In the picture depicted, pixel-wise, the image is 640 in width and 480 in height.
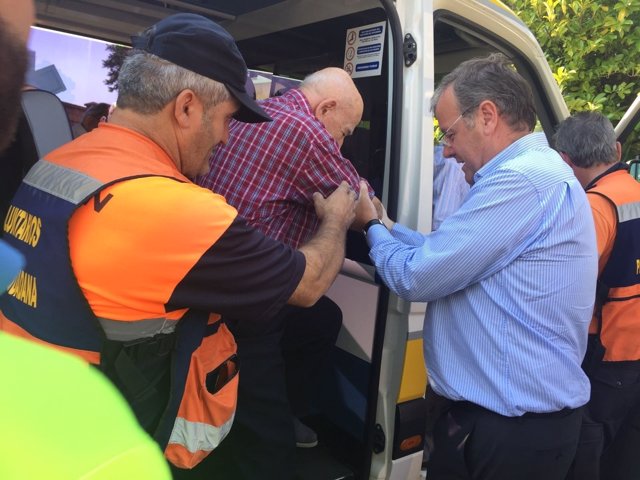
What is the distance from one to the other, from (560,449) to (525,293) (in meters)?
0.52

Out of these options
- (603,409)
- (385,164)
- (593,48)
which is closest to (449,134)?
(385,164)

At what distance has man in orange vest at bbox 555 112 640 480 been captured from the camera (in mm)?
2268

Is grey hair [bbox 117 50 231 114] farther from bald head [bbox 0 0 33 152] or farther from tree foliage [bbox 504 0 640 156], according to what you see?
tree foliage [bbox 504 0 640 156]

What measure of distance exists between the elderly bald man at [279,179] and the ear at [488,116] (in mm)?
445

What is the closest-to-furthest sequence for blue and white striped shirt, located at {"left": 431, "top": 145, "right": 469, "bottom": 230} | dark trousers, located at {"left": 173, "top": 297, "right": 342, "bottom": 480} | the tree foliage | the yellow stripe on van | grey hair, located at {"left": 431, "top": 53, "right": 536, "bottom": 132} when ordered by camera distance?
1. grey hair, located at {"left": 431, "top": 53, "right": 536, "bottom": 132}
2. dark trousers, located at {"left": 173, "top": 297, "right": 342, "bottom": 480}
3. the yellow stripe on van
4. blue and white striped shirt, located at {"left": 431, "top": 145, "right": 469, "bottom": 230}
5. the tree foliage

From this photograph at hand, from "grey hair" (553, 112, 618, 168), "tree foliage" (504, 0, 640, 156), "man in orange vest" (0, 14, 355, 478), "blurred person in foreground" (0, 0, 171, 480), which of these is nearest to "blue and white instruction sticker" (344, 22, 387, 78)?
"man in orange vest" (0, 14, 355, 478)

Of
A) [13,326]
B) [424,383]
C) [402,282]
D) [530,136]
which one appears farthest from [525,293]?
[13,326]

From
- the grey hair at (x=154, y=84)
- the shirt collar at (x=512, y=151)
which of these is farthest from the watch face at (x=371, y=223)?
the grey hair at (x=154, y=84)

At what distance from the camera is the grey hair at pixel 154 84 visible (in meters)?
1.42

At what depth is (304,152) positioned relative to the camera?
5.67 feet

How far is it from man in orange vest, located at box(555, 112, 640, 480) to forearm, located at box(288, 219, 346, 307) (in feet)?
4.11

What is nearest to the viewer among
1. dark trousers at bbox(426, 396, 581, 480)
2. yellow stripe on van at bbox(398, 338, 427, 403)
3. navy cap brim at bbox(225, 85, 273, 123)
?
navy cap brim at bbox(225, 85, 273, 123)

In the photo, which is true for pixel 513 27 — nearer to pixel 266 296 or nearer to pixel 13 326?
pixel 266 296

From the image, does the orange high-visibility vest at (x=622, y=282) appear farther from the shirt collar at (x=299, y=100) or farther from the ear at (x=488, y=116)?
the shirt collar at (x=299, y=100)
